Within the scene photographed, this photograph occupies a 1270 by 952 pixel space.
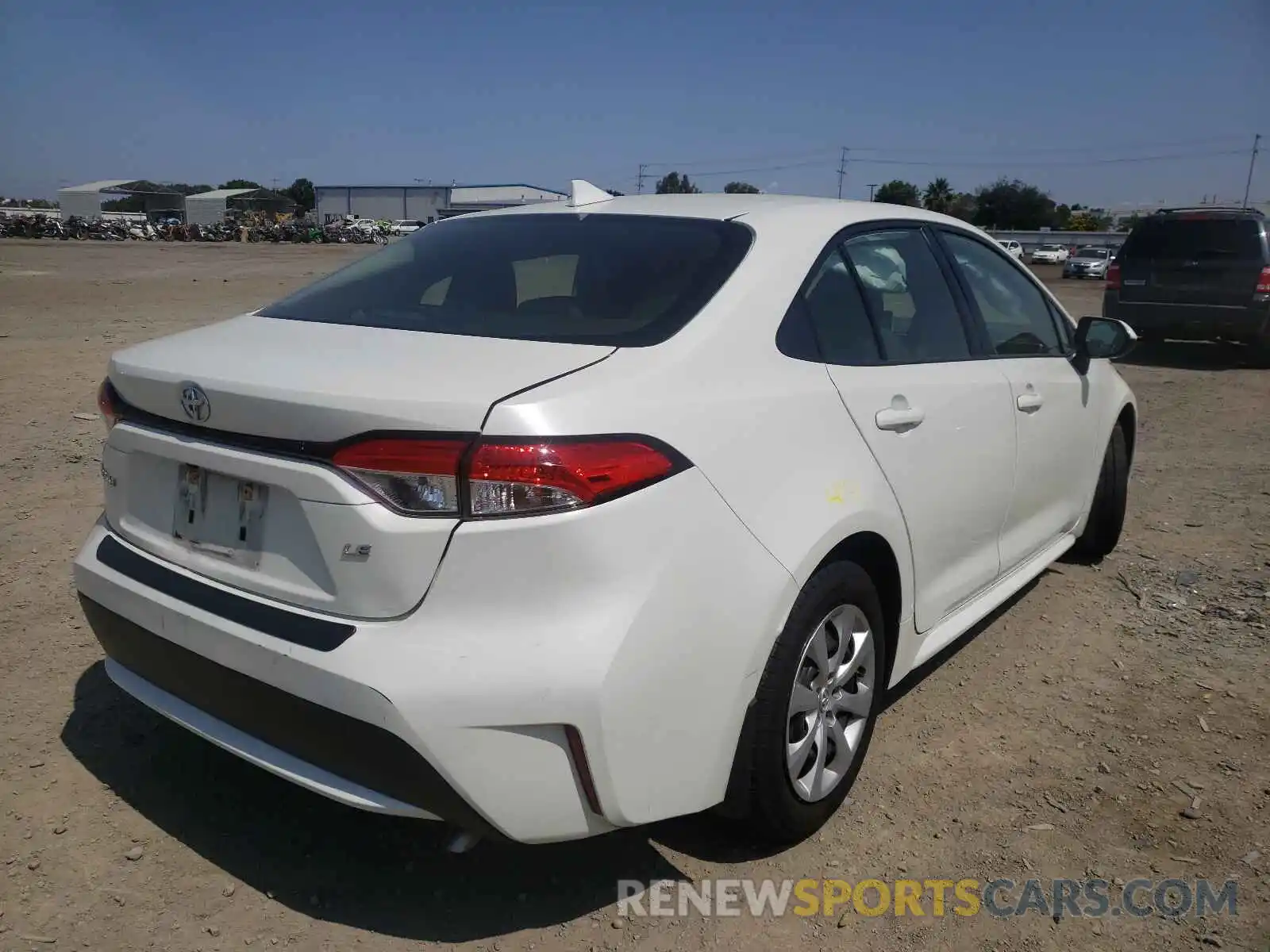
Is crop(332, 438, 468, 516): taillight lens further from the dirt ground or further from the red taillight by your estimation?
the dirt ground

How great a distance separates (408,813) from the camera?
2020 mm

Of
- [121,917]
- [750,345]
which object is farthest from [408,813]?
Result: [750,345]

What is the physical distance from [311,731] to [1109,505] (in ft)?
13.0

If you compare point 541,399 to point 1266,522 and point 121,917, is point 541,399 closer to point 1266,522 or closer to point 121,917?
point 121,917

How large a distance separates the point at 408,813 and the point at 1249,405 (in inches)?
377

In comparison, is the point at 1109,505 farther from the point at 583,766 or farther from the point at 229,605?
the point at 229,605

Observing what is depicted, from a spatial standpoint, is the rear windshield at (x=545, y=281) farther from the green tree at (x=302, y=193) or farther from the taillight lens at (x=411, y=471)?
the green tree at (x=302, y=193)

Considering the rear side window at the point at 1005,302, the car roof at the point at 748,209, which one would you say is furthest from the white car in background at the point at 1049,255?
the car roof at the point at 748,209

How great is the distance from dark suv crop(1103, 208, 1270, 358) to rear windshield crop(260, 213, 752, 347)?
10.9 meters

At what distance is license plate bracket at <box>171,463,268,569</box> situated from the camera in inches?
84.6

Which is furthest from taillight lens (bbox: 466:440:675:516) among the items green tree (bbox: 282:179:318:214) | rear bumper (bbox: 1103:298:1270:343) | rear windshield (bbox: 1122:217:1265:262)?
green tree (bbox: 282:179:318:214)

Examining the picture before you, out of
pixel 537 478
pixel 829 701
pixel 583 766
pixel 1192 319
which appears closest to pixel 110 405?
pixel 537 478

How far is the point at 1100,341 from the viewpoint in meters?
4.09

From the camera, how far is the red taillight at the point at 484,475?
→ 6.27 ft
